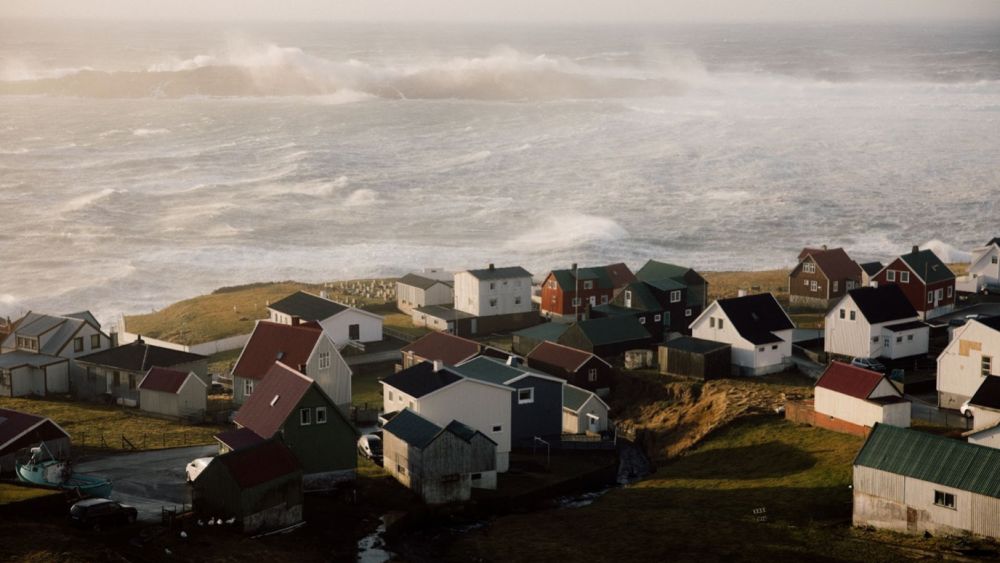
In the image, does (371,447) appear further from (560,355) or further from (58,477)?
(560,355)

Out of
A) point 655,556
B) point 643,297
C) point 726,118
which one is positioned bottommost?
point 655,556

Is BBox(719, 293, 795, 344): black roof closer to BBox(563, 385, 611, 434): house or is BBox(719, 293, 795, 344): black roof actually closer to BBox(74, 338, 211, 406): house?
BBox(563, 385, 611, 434): house

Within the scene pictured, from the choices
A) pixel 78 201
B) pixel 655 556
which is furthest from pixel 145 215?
pixel 655 556

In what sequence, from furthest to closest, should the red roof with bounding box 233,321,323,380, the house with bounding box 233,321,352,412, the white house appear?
the white house < the red roof with bounding box 233,321,323,380 < the house with bounding box 233,321,352,412

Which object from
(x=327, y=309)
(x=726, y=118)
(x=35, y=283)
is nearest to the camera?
(x=327, y=309)

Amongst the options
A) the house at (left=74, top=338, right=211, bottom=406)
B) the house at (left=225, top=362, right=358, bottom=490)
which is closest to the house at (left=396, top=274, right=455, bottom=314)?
the house at (left=74, top=338, right=211, bottom=406)

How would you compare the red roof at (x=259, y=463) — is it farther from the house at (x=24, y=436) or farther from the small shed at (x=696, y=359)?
the small shed at (x=696, y=359)

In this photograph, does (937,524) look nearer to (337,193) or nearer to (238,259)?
(238,259)
